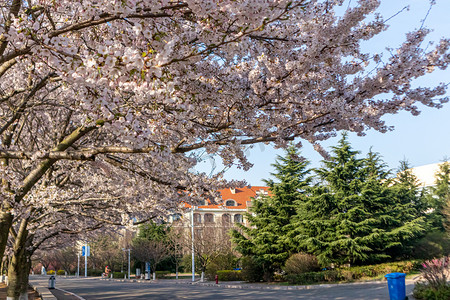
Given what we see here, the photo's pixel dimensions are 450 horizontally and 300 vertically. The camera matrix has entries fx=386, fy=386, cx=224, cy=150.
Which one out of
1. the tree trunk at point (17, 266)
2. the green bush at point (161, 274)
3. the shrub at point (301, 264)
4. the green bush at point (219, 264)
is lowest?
the green bush at point (161, 274)

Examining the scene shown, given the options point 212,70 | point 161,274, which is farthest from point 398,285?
point 161,274

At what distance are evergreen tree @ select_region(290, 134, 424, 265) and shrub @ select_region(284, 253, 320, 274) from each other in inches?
23.6

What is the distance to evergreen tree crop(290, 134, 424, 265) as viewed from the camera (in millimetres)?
26359

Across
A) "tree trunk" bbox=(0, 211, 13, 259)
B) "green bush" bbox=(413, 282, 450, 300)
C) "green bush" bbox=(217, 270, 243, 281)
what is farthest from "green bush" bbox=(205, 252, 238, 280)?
"tree trunk" bbox=(0, 211, 13, 259)

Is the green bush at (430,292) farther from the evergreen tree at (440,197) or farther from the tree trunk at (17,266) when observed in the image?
the evergreen tree at (440,197)

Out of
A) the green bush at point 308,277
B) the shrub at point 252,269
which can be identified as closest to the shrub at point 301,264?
the green bush at point 308,277

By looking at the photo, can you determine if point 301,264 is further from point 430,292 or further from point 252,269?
point 430,292

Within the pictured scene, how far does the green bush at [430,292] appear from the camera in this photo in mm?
12122

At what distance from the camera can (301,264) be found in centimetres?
2638

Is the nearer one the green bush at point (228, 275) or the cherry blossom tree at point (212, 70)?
the cherry blossom tree at point (212, 70)

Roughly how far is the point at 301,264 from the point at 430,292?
14.1m

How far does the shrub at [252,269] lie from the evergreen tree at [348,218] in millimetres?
3777

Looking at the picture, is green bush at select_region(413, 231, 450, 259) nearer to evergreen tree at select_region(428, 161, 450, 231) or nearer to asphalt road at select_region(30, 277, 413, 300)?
evergreen tree at select_region(428, 161, 450, 231)

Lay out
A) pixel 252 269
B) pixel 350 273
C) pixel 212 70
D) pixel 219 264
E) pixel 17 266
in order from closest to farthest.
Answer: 1. pixel 212 70
2. pixel 17 266
3. pixel 350 273
4. pixel 252 269
5. pixel 219 264
